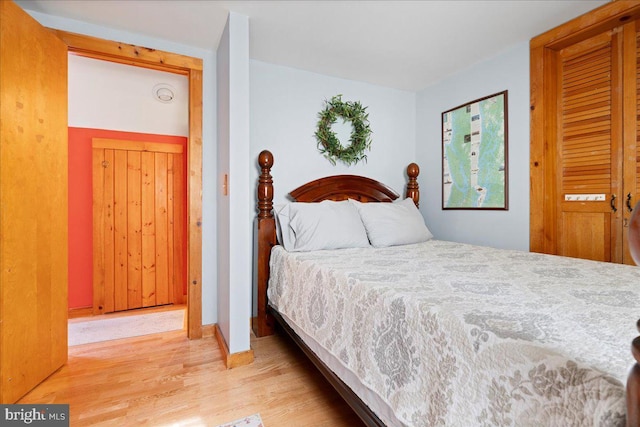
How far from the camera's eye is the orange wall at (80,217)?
9.68 feet

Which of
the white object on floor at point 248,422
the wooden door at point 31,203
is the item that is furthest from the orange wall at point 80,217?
the white object on floor at point 248,422

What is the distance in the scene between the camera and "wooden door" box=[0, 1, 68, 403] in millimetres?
1535

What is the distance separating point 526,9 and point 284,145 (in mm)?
1950

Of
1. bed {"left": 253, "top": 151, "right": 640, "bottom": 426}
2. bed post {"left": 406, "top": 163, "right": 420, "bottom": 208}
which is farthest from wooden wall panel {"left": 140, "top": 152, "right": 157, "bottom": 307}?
bed post {"left": 406, "top": 163, "right": 420, "bottom": 208}

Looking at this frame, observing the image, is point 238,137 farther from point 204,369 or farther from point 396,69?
point 396,69

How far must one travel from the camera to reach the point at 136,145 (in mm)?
3203

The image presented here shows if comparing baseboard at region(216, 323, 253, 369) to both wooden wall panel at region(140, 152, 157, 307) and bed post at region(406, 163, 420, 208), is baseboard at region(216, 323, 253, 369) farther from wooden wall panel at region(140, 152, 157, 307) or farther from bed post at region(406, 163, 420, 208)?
bed post at region(406, 163, 420, 208)

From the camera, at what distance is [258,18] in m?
2.02

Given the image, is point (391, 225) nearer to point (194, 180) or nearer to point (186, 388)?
point (194, 180)

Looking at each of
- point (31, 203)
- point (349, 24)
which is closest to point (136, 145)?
point (31, 203)

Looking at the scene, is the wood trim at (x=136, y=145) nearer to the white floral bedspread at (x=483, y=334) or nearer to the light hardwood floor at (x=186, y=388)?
the light hardwood floor at (x=186, y=388)

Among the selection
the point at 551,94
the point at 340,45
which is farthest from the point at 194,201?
the point at 551,94

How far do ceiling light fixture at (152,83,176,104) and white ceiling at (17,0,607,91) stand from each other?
69 centimetres

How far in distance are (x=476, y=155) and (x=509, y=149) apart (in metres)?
0.29
